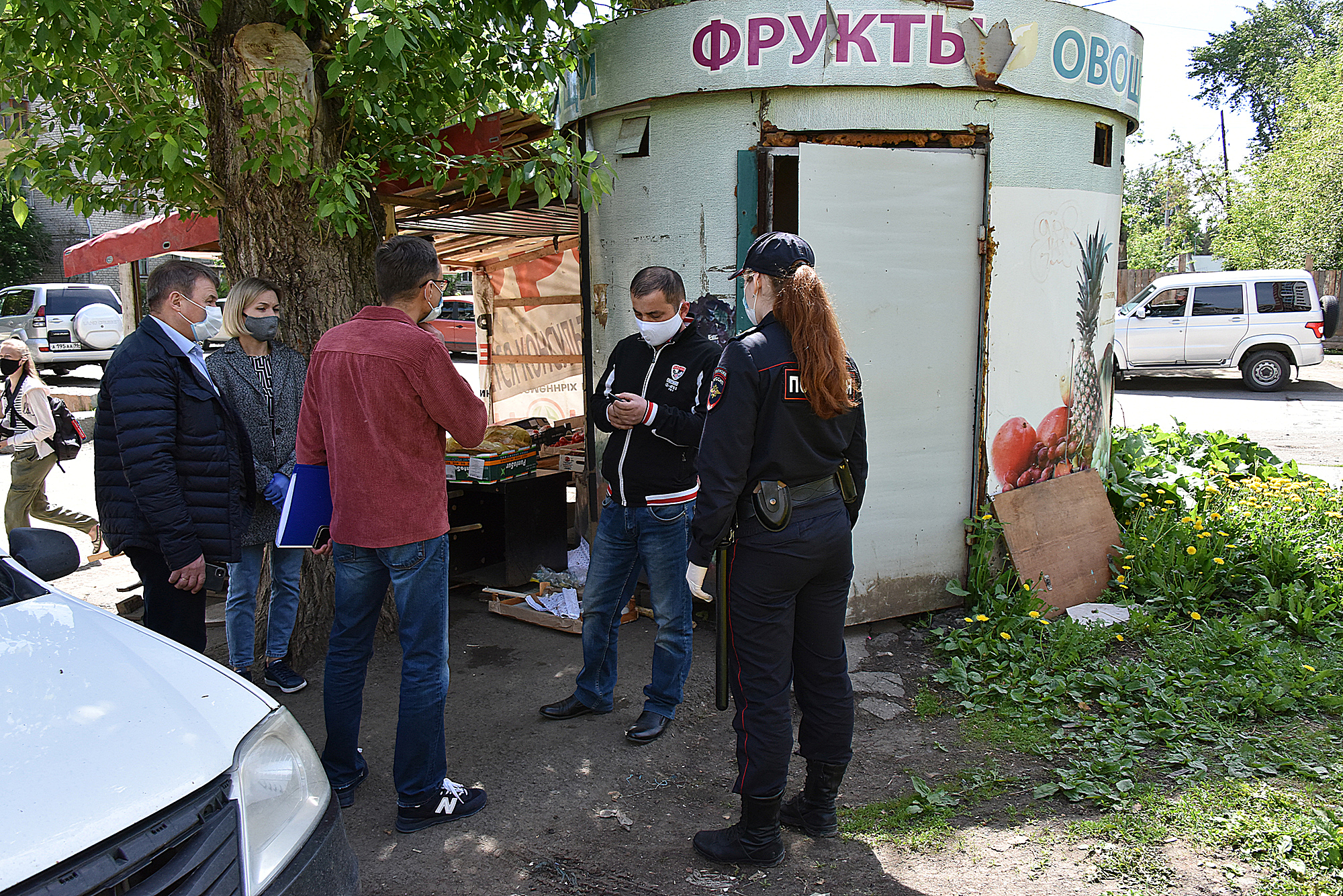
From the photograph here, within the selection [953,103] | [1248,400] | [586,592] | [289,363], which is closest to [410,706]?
[586,592]

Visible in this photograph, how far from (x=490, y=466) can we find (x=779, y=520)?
10.7 ft

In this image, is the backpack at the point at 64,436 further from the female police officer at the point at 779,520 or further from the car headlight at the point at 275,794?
the female police officer at the point at 779,520

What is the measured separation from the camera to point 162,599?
3.60 meters

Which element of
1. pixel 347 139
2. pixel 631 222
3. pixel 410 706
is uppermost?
pixel 347 139

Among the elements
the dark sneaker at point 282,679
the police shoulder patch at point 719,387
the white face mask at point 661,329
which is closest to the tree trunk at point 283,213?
the dark sneaker at point 282,679

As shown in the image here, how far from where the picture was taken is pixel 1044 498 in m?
5.39

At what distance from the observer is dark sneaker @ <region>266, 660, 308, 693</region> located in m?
4.36

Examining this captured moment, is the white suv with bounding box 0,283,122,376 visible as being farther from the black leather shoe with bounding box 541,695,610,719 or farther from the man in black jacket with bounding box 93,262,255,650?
the black leather shoe with bounding box 541,695,610,719

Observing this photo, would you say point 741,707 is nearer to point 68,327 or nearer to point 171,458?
point 171,458

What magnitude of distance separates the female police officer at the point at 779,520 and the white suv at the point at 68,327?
18726 mm

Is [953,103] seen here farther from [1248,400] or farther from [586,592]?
[1248,400]

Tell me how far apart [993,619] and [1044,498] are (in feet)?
2.95

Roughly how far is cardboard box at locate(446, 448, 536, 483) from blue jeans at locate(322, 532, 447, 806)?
2522 millimetres

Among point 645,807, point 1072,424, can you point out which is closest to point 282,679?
point 645,807
